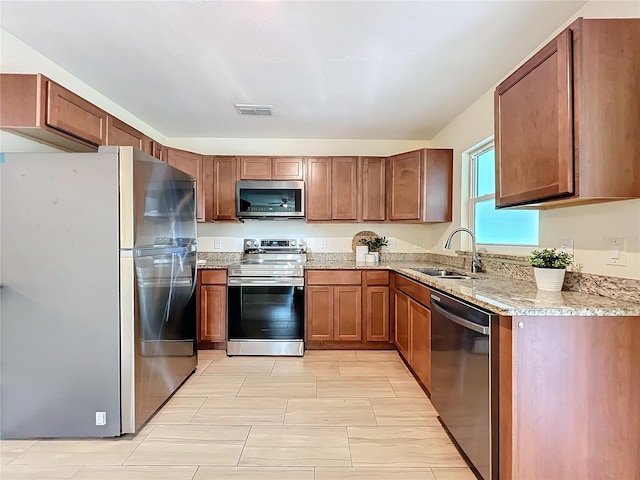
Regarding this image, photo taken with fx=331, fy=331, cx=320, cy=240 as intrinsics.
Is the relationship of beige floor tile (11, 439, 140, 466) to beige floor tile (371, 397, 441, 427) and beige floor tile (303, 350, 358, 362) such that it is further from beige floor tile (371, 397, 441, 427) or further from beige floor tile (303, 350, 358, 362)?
beige floor tile (303, 350, 358, 362)

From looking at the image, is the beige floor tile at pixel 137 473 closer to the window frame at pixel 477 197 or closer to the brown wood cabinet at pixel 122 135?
the brown wood cabinet at pixel 122 135

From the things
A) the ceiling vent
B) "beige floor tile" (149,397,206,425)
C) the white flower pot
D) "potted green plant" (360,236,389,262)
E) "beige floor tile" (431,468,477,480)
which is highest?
the ceiling vent

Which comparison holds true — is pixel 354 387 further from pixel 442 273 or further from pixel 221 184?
pixel 221 184

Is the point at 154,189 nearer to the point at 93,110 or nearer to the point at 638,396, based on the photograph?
the point at 93,110

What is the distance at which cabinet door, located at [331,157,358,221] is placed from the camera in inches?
152

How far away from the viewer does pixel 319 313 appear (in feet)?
11.6

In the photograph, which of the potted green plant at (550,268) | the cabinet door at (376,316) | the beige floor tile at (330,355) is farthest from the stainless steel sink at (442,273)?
the beige floor tile at (330,355)

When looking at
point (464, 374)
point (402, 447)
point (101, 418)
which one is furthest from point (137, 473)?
point (464, 374)

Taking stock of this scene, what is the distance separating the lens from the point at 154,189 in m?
2.18

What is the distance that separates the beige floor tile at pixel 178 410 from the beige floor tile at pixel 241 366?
490 millimetres

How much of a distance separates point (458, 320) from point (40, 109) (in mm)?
2631

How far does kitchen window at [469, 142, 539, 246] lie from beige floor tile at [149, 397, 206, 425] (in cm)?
262

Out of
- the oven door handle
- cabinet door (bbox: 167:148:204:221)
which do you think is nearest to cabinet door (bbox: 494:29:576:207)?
the oven door handle

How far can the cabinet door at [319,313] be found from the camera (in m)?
3.53
